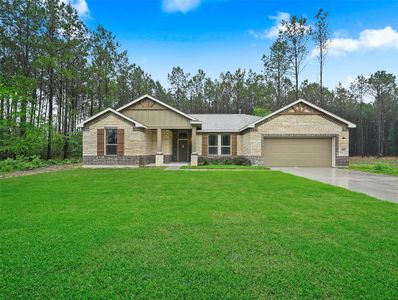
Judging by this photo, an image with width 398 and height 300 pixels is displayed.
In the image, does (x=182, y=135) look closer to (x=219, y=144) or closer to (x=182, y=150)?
(x=182, y=150)

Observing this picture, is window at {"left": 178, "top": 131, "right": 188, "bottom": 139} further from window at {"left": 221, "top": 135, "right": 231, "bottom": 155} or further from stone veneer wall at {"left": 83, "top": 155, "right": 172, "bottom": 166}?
stone veneer wall at {"left": 83, "top": 155, "right": 172, "bottom": 166}

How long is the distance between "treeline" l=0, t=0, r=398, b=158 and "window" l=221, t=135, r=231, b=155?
1254 cm

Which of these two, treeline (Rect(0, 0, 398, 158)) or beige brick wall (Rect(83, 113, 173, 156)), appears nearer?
beige brick wall (Rect(83, 113, 173, 156))

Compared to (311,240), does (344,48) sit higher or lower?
higher

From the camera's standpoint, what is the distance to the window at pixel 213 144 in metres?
19.3

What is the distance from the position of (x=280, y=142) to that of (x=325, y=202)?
11.9 metres

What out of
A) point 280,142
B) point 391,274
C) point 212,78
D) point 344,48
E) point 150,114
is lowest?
point 391,274

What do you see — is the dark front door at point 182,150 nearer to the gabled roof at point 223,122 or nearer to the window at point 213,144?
the gabled roof at point 223,122

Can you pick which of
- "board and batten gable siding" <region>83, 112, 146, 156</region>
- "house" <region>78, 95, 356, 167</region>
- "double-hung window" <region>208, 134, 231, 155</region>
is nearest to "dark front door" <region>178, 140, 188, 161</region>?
"double-hung window" <region>208, 134, 231, 155</region>

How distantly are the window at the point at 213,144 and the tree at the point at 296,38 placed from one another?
40.7ft

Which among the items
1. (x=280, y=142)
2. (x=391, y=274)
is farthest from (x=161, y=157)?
(x=391, y=274)

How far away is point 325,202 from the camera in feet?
19.3

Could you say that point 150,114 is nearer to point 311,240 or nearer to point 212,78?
point 311,240

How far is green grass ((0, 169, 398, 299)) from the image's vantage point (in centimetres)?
227
